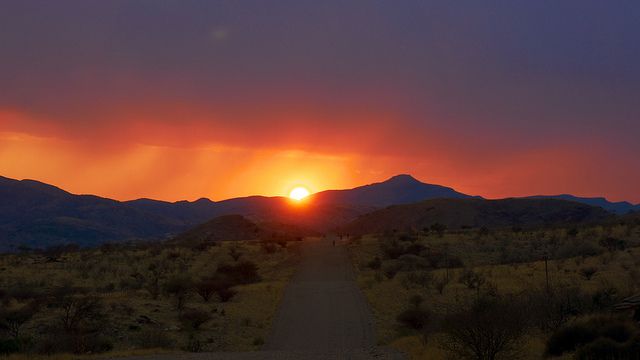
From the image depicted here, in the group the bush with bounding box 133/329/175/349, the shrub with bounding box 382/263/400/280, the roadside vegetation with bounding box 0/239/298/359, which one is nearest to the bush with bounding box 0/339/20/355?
the roadside vegetation with bounding box 0/239/298/359

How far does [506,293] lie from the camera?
2806 cm

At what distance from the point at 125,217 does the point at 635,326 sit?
186755 mm

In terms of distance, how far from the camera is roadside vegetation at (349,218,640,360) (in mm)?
13697

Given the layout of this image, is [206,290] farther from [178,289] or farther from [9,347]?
[9,347]

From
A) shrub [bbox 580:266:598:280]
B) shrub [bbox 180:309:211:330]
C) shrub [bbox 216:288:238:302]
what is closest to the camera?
shrub [bbox 180:309:211:330]

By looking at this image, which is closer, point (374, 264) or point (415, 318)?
point (415, 318)

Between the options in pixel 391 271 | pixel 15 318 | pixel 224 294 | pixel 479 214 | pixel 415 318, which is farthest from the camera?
pixel 479 214

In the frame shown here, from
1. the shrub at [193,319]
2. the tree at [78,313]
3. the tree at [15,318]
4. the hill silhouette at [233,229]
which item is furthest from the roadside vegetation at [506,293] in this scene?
the hill silhouette at [233,229]

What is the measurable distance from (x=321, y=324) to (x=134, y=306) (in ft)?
28.6

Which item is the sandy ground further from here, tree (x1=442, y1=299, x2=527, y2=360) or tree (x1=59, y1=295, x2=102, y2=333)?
tree (x1=59, y1=295, x2=102, y2=333)

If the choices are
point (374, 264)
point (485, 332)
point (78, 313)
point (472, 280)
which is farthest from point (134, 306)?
point (374, 264)

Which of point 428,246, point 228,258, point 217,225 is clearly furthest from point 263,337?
point 217,225

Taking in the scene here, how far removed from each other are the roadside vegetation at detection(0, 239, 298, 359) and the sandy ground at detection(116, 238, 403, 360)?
1.01 meters

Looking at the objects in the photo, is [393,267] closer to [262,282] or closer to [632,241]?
[262,282]
